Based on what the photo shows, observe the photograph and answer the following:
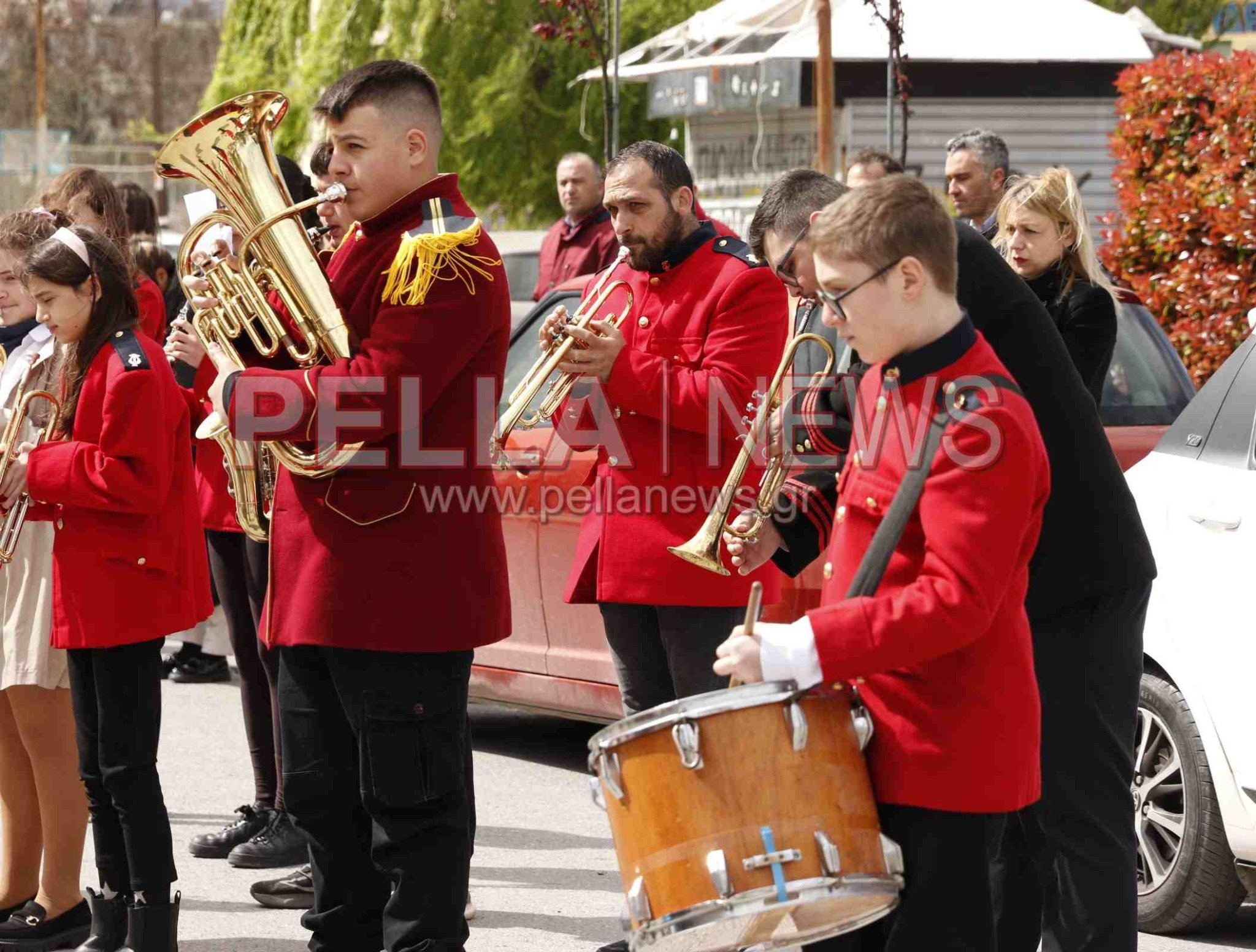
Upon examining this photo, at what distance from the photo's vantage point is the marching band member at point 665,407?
4.79m

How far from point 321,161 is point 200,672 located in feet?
14.2

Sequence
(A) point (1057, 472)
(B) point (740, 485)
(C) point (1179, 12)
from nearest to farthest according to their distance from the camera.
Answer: (A) point (1057, 472)
(B) point (740, 485)
(C) point (1179, 12)

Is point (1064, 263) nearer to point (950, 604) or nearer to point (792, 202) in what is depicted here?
point (792, 202)

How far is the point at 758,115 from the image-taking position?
17609 millimetres

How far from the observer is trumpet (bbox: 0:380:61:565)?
4785mm

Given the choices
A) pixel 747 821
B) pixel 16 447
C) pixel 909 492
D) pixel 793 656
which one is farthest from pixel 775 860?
pixel 16 447

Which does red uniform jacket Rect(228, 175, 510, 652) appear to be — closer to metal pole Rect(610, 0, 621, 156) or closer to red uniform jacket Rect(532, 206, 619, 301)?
red uniform jacket Rect(532, 206, 619, 301)

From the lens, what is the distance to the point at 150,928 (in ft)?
15.1

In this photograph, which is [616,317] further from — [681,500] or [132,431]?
[132,431]

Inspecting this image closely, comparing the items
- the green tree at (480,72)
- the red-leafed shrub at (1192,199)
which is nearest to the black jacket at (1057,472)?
the red-leafed shrub at (1192,199)

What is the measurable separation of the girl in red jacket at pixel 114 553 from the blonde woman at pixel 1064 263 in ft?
8.00

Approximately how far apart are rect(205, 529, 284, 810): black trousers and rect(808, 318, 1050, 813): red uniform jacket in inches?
127

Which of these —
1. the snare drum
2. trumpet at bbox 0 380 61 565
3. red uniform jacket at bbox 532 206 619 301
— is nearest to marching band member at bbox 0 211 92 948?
trumpet at bbox 0 380 61 565

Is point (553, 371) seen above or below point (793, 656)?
above
